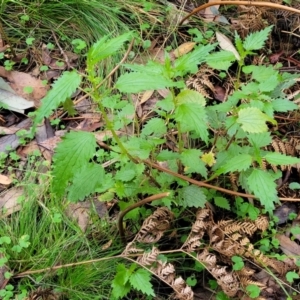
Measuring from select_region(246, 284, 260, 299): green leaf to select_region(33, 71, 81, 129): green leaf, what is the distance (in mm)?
1114

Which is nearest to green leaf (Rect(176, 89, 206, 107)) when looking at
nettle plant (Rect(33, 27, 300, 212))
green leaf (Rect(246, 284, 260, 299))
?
nettle plant (Rect(33, 27, 300, 212))

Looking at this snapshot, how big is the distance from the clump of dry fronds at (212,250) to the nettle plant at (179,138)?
0.11 metres

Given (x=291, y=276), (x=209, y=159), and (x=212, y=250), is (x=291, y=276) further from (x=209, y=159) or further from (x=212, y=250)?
(x=209, y=159)

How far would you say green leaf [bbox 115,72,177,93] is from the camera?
1639 millimetres

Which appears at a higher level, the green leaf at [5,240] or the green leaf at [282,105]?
the green leaf at [282,105]

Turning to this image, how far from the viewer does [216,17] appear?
3.08 m

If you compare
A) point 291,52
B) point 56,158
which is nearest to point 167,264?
point 56,158

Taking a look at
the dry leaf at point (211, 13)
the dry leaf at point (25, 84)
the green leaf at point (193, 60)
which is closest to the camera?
the green leaf at point (193, 60)

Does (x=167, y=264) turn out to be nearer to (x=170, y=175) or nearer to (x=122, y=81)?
(x=170, y=175)

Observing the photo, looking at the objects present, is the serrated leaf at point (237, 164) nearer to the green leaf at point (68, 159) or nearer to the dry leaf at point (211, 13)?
the green leaf at point (68, 159)

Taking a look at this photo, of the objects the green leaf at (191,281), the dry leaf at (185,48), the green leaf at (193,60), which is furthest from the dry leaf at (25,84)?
the green leaf at (191,281)

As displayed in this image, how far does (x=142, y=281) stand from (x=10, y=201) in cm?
83

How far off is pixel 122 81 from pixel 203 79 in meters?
1.09

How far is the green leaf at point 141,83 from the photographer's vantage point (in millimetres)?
1639
